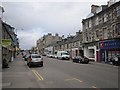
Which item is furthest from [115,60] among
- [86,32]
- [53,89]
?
[53,89]

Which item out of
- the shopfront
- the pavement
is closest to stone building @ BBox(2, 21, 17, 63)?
the pavement

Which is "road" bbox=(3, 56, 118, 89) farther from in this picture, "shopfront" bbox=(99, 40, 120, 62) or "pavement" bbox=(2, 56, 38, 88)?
"shopfront" bbox=(99, 40, 120, 62)

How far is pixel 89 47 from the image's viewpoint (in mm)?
51531

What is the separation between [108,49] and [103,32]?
12.2ft

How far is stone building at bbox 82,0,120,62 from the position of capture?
38.8 meters

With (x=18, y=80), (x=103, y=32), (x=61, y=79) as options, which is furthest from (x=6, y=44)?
(x=103, y=32)

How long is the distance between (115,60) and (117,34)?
5.78 meters

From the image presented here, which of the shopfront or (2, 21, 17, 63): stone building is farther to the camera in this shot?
the shopfront

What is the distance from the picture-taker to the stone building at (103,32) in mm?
38781

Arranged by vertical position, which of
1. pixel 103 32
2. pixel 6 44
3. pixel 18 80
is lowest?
pixel 18 80

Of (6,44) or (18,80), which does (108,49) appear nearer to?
(6,44)

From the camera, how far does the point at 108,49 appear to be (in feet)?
137

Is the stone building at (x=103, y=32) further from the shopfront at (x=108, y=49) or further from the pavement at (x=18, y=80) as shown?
the pavement at (x=18, y=80)

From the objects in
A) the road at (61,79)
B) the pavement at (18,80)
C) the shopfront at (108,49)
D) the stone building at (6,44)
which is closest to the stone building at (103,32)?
the shopfront at (108,49)
